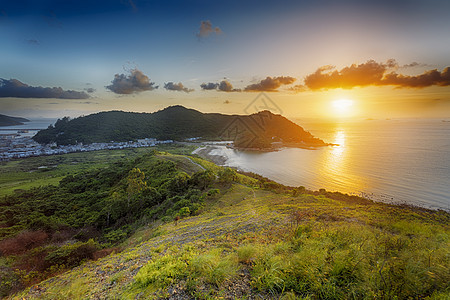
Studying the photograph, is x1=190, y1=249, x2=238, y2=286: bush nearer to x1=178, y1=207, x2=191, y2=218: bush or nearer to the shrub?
the shrub

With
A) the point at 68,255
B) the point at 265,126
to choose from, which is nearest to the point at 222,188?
the point at 68,255

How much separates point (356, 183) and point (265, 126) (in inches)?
4148

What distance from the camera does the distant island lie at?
12438cm

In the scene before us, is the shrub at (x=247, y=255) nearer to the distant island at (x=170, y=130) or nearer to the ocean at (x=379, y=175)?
the ocean at (x=379, y=175)

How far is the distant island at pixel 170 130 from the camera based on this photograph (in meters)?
124

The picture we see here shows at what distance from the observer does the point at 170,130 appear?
6550 inches

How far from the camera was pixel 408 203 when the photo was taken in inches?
1157

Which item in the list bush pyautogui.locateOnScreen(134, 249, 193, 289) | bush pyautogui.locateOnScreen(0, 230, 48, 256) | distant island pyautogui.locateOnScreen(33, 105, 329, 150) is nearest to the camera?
bush pyautogui.locateOnScreen(134, 249, 193, 289)

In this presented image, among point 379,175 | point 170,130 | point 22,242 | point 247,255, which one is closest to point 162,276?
point 247,255

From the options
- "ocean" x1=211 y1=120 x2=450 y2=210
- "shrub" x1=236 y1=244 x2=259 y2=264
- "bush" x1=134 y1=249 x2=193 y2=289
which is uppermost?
"shrub" x1=236 y1=244 x2=259 y2=264

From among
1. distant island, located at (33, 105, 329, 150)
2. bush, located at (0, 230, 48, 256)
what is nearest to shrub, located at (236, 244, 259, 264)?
bush, located at (0, 230, 48, 256)

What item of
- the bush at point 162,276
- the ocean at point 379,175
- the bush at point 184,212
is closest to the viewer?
the bush at point 162,276

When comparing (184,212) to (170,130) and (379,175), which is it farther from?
(170,130)

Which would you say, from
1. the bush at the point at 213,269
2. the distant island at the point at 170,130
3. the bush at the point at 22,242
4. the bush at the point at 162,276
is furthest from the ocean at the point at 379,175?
the distant island at the point at 170,130
